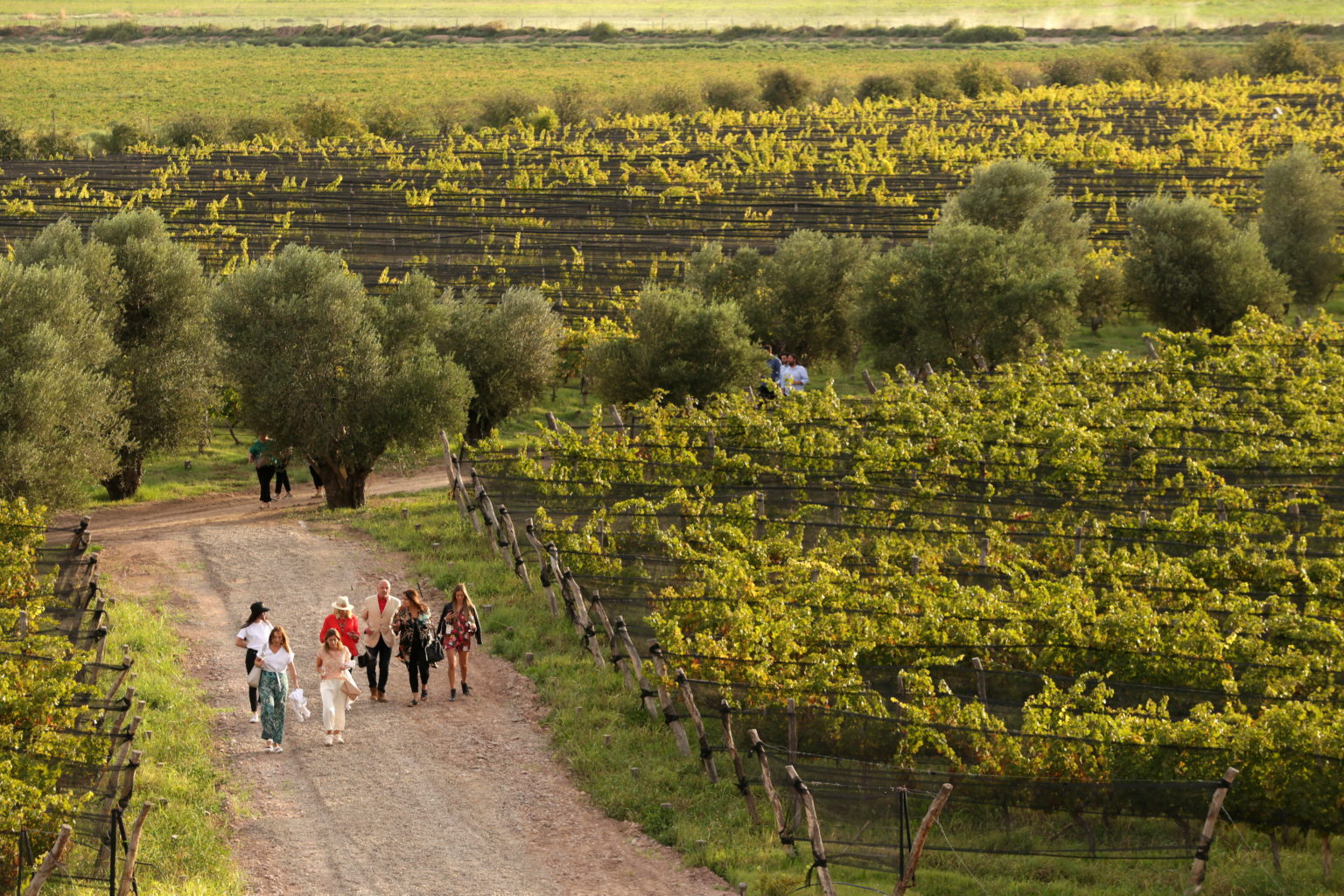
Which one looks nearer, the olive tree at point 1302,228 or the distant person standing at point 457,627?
the distant person standing at point 457,627

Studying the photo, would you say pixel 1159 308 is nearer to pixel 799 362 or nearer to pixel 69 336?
pixel 799 362

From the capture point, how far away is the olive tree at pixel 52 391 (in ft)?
86.9

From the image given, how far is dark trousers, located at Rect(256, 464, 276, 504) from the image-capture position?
105 feet

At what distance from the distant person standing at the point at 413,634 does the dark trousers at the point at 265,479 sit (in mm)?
12928

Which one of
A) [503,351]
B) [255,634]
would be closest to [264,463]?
[503,351]

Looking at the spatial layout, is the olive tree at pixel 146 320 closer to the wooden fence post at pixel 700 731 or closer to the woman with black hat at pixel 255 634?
the woman with black hat at pixel 255 634

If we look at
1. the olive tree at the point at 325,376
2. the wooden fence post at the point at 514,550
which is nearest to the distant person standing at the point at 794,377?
the olive tree at the point at 325,376

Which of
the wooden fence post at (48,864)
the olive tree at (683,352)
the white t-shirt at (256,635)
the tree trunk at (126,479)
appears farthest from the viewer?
the olive tree at (683,352)

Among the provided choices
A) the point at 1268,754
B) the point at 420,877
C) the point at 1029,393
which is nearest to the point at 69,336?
the point at 420,877

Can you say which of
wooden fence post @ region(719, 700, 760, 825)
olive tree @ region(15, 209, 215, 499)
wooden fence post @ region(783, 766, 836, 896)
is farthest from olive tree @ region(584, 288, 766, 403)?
wooden fence post @ region(783, 766, 836, 896)

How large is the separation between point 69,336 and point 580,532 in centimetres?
1199

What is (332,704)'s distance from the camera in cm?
1867

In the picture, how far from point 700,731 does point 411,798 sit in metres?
3.49

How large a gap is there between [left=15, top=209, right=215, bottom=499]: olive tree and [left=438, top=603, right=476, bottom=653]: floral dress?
14.1 meters
